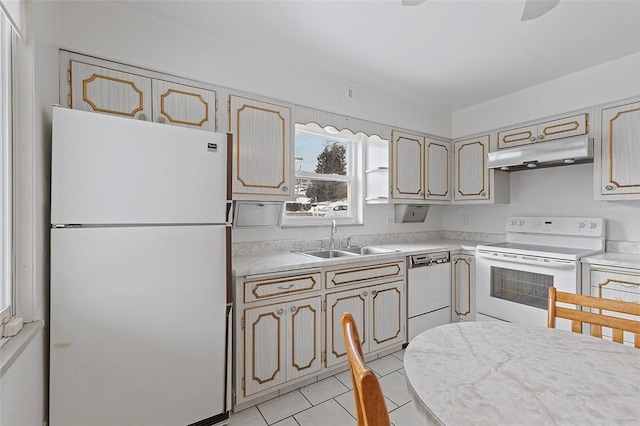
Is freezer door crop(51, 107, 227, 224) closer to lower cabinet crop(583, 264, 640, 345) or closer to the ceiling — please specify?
the ceiling

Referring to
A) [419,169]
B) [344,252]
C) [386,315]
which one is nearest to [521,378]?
[386,315]

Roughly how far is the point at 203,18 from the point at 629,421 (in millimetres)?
2550

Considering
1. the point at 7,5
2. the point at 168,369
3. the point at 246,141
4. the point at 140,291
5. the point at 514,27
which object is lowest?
the point at 168,369

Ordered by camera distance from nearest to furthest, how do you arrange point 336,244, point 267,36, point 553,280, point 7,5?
point 7,5 < point 267,36 < point 553,280 < point 336,244

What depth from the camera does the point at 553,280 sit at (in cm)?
249

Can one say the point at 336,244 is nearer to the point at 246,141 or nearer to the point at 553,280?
the point at 246,141

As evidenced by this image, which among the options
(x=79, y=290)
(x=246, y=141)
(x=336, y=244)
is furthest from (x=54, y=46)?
(x=336, y=244)

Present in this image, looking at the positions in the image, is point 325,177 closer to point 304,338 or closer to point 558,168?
point 304,338

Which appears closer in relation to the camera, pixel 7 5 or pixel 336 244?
pixel 7 5

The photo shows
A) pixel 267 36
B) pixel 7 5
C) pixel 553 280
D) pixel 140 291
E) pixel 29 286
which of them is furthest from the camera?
pixel 553 280

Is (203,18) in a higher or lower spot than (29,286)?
higher

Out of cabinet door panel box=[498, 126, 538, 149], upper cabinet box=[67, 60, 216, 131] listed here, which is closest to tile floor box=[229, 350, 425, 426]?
upper cabinet box=[67, 60, 216, 131]

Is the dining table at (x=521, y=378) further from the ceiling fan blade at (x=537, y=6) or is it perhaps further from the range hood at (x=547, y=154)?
the range hood at (x=547, y=154)

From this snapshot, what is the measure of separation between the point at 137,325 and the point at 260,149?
4.51 feet
